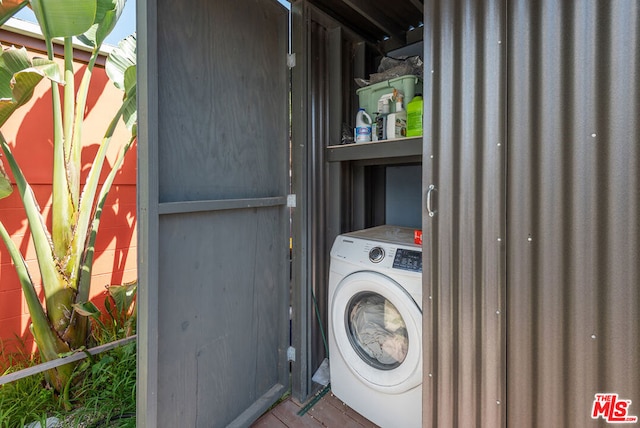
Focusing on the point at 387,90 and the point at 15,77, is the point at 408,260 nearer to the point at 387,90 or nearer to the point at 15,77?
the point at 387,90

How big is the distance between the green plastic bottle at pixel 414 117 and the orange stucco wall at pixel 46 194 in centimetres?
225

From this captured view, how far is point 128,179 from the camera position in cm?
260

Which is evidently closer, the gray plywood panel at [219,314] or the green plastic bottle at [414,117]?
the gray plywood panel at [219,314]

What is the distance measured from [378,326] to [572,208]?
1134mm

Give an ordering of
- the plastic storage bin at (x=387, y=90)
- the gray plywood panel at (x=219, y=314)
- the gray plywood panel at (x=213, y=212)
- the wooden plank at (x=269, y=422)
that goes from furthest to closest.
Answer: the plastic storage bin at (x=387, y=90) → the wooden plank at (x=269, y=422) → the gray plywood panel at (x=219, y=314) → the gray plywood panel at (x=213, y=212)

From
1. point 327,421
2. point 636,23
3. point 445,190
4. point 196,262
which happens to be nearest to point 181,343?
point 196,262

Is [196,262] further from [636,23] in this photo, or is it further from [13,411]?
[636,23]

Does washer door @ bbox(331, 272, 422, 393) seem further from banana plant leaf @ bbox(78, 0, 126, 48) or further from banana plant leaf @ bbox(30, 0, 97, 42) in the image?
banana plant leaf @ bbox(78, 0, 126, 48)

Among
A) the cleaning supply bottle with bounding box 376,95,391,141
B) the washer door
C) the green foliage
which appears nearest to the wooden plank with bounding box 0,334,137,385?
the green foliage

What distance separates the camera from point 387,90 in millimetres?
1978

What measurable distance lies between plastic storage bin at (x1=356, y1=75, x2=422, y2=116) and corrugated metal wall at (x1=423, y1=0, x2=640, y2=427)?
0.60 metres

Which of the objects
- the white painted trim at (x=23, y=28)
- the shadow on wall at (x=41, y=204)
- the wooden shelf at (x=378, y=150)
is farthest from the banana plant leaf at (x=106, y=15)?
the wooden shelf at (x=378, y=150)

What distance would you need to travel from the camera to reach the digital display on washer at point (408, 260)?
155cm

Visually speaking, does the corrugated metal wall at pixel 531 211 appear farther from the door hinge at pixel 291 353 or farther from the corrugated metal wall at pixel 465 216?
the door hinge at pixel 291 353
